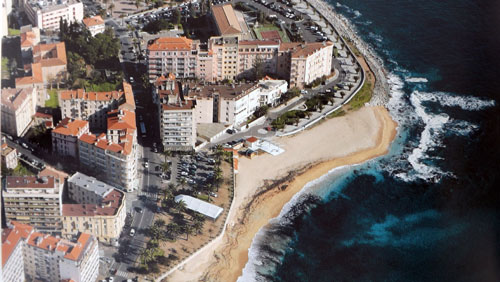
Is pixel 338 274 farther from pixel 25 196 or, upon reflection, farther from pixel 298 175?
pixel 25 196

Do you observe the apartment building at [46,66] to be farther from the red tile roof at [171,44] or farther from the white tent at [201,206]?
the white tent at [201,206]

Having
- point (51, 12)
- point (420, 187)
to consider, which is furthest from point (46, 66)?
point (420, 187)

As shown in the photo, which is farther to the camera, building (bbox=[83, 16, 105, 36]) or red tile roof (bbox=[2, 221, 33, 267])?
building (bbox=[83, 16, 105, 36])

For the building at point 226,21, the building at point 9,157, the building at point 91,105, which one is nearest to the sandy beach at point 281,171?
the building at point 91,105

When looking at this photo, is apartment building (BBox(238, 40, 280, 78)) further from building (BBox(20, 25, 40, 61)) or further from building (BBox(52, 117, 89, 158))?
building (BBox(52, 117, 89, 158))

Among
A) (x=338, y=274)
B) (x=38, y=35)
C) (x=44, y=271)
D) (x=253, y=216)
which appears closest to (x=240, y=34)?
(x=38, y=35)

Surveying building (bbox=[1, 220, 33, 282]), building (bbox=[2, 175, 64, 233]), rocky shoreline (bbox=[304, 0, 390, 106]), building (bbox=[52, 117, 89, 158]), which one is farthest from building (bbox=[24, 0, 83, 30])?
building (bbox=[1, 220, 33, 282])

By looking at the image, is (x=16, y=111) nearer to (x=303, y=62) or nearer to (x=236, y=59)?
(x=236, y=59)
